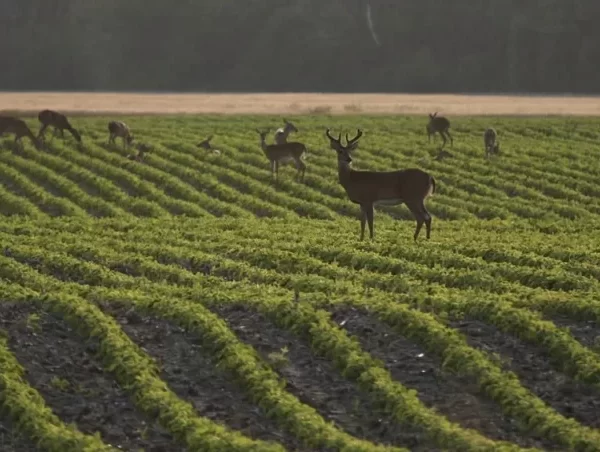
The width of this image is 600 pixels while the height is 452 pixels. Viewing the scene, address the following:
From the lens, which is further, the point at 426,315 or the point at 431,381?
the point at 426,315

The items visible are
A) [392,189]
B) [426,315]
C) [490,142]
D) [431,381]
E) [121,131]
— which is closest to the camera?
[431,381]

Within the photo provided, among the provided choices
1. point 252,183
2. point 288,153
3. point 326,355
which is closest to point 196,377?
point 326,355

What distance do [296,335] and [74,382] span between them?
270 cm

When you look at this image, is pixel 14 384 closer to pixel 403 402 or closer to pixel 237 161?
pixel 403 402

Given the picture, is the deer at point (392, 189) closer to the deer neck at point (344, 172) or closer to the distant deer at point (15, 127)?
the deer neck at point (344, 172)

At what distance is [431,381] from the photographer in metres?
15.0

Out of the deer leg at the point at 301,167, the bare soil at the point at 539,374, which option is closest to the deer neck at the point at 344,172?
the bare soil at the point at 539,374

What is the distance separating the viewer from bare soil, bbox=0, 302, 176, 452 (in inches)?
549

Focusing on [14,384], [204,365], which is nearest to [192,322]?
[204,365]

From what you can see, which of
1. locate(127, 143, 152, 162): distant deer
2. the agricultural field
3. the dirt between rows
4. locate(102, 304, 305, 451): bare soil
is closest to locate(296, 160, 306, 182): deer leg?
locate(127, 143, 152, 162): distant deer

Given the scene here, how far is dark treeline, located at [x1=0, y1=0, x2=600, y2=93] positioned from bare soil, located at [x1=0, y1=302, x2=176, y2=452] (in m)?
84.5

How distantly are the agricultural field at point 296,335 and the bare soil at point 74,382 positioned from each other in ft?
0.08

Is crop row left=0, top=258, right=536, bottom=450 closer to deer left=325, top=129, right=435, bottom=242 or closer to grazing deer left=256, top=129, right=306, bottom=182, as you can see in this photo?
deer left=325, top=129, right=435, bottom=242

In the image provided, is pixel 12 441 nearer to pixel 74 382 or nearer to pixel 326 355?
pixel 74 382
